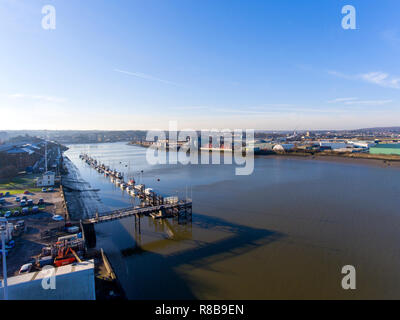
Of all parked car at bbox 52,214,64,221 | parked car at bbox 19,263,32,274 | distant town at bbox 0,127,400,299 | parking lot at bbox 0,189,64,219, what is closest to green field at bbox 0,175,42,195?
distant town at bbox 0,127,400,299

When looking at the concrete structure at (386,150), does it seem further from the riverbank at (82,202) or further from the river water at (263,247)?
the riverbank at (82,202)

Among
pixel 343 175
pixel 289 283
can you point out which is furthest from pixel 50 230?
pixel 343 175

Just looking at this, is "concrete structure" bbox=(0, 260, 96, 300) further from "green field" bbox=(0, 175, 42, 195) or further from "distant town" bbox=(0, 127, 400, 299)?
"green field" bbox=(0, 175, 42, 195)

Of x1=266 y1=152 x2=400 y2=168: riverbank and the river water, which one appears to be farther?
x1=266 y1=152 x2=400 y2=168: riverbank

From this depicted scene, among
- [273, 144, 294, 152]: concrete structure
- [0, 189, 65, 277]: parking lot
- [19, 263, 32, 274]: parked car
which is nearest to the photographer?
[19, 263, 32, 274]: parked car

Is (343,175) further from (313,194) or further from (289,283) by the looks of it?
(289,283)

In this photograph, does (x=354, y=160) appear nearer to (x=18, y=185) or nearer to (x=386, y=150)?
(x=386, y=150)
